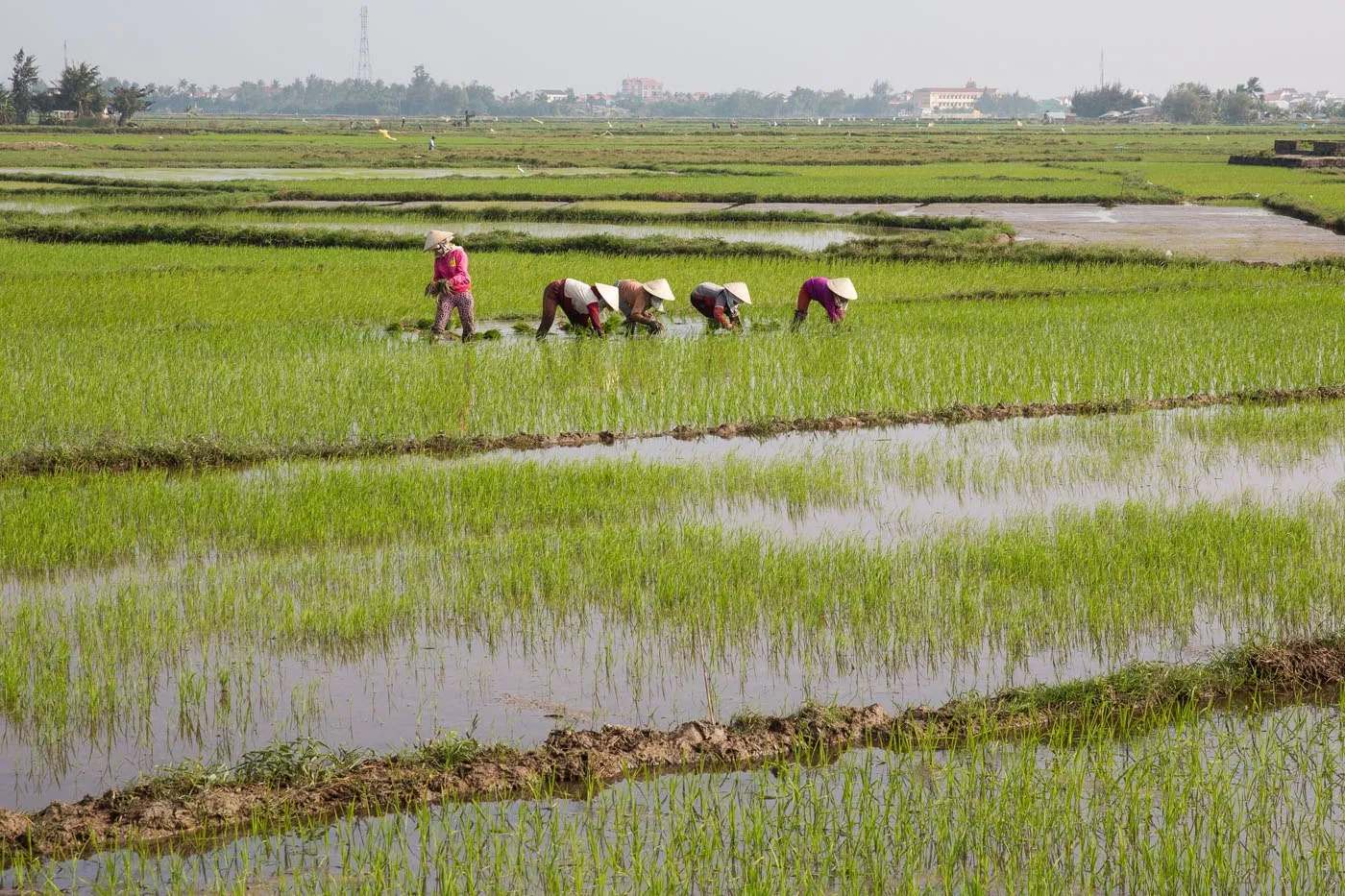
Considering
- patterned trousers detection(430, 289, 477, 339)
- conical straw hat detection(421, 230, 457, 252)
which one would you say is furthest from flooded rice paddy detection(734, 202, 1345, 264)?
conical straw hat detection(421, 230, 457, 252)

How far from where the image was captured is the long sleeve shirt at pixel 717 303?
9391 mm

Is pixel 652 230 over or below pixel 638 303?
over

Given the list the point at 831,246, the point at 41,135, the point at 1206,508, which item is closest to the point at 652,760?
the point at 1206,508

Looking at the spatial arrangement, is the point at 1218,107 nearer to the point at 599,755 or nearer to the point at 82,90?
the point at 82,90

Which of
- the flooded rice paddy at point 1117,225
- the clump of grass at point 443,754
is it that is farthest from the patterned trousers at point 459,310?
the flooded rice paddy at point 1117,225

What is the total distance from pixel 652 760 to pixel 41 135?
48545mm

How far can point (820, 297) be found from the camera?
9461 mm

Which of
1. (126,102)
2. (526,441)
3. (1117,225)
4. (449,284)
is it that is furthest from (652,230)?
(126,102)

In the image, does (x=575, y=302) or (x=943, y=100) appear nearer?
(x=575, y=302)

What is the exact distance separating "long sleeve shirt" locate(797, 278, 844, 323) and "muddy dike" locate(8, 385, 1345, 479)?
6.96 ft

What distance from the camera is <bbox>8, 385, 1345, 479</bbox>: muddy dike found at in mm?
6105

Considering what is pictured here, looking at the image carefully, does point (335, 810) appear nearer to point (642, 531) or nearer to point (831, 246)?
point (642, 531)

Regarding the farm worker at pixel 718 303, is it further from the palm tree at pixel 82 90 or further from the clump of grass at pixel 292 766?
the palm tree at pixel 82 90

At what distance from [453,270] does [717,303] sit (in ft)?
6.14
